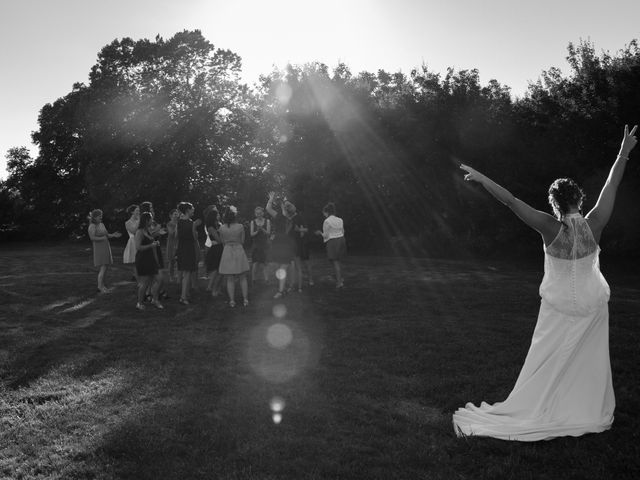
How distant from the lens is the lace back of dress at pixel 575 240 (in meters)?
4.94

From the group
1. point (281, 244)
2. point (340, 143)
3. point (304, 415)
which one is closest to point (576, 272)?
point (304, 415)

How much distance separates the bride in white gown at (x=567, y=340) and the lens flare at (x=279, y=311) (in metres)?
6.37

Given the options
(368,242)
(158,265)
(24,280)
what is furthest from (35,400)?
(368,242)

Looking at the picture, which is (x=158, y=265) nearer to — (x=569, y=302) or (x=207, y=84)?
(x=569, y=302)

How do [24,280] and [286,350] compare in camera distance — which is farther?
[24,280]

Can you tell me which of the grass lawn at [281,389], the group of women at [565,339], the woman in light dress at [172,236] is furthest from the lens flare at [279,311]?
the group of women at [565,339]

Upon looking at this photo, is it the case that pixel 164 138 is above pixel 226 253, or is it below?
above

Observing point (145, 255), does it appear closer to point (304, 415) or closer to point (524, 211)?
point (304, 415)

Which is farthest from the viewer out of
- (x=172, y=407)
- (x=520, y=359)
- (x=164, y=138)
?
(x=164, y=138)

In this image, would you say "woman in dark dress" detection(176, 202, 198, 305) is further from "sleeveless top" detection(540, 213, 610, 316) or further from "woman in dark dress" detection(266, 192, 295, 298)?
"sleeveless top" detection(540, 213, 610, 316)

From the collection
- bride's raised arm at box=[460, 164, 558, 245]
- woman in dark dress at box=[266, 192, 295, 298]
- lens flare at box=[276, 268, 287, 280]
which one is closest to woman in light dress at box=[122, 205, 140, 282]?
woman in dark dress at box=[266, 192, 295, 298]

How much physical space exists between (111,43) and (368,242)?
23612mm

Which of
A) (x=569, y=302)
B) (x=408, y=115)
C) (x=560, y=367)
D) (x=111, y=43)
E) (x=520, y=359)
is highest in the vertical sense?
(x=111, y=43)

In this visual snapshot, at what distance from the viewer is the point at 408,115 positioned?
94.4 feet
